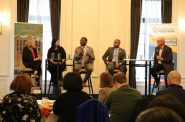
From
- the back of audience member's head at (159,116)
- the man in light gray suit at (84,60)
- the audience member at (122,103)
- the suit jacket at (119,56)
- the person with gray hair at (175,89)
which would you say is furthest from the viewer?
the suit jacket at (119,56)

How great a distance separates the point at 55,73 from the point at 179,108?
7.34m

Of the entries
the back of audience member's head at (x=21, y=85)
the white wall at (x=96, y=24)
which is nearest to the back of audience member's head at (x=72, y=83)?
the back of audience member's head at (x=21, y=85)

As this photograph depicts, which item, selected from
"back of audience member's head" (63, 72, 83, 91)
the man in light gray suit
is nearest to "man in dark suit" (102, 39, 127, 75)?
the man in light gray suit

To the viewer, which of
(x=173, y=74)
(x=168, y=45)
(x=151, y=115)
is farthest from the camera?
(x=168, y=45)

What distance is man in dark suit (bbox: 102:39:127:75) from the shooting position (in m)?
8.57

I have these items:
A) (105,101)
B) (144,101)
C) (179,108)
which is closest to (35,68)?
(105,101)

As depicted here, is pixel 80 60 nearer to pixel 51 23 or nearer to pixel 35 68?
pixel 35 68

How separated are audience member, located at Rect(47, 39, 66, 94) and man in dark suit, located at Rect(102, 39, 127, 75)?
3.42ft

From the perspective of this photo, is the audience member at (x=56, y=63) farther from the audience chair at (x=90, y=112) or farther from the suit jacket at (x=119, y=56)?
the audience chair at (x=90, y=112)

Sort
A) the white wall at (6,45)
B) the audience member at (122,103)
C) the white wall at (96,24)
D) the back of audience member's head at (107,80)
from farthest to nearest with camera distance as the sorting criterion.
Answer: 1. the white wall at (96,24)
2. the white wall at (6,45)
3. the back of audience member's head at (107,80)
4. the audience member at (122,103)

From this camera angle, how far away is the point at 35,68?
8438 mm

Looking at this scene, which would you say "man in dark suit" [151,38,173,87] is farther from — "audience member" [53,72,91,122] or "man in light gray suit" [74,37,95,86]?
"audience member" [53,72,91,122]

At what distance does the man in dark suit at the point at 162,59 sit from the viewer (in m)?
8.34

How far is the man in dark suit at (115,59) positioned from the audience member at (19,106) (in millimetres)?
5317
